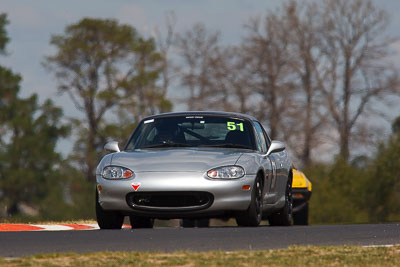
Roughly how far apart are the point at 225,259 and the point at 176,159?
3.97 metres

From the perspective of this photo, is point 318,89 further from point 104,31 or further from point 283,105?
point 104,31

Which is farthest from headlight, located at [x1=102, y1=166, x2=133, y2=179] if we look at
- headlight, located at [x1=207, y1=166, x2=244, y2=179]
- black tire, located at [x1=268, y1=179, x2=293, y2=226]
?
black tire, located at [x1=268, y1=179, x2=293, y2=226]

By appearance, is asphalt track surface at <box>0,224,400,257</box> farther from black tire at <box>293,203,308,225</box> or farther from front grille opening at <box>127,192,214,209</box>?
black tire at <box>293,203,308,225</box>

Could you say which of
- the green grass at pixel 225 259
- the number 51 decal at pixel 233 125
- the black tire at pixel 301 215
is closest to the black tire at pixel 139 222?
the number 51 decal at pixel 233 125

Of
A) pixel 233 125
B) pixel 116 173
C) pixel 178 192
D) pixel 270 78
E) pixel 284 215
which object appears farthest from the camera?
pixel 270 78

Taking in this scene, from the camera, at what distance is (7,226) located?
15.0 meters

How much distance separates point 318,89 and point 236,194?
41535 mm

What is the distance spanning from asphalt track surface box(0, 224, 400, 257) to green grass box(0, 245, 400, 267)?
48cm

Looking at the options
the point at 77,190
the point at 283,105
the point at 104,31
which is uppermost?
the point at 104,31

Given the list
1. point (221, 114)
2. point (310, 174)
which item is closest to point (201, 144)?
point (221, 114)

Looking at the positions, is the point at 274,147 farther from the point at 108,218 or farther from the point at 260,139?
the point at 108,218

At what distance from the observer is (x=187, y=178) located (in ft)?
38.9

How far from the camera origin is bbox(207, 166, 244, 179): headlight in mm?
11953

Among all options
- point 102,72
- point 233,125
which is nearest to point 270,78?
point 102,72
